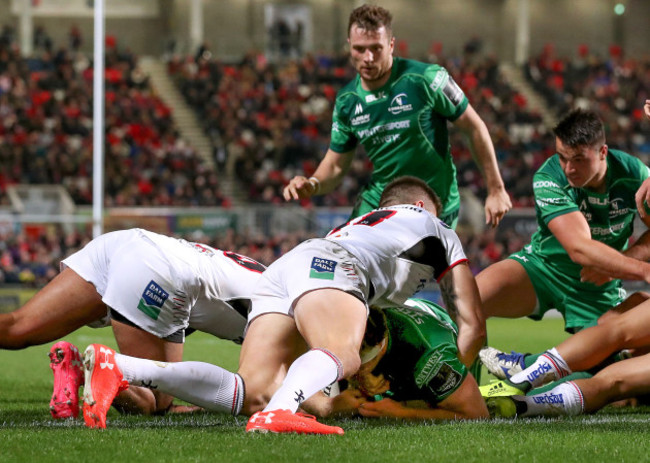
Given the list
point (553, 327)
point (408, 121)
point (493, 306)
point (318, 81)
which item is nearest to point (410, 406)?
point (493, 306)

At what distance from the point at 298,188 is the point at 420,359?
2074mm

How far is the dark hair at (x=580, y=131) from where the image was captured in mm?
6371

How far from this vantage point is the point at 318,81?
31.3m

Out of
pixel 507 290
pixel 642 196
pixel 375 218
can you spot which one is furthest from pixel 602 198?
pixel 375 218

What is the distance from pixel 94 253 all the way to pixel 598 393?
285 centimetres

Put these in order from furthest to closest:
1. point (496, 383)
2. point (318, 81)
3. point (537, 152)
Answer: point (318, 81) → point (537, 152) → point (496, 383)

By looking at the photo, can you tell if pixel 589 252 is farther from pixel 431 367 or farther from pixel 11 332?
pixel 11 332

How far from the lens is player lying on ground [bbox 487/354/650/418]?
5.49m

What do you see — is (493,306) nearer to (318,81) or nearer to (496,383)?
(496,383)

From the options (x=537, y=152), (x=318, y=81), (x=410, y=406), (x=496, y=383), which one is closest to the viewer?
(x=410, y=406)

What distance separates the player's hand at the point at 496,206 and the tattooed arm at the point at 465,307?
1.78m

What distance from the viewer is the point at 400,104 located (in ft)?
23.6

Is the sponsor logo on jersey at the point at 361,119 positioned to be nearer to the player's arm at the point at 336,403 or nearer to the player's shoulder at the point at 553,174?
the player's shoulder at the point at 553,174

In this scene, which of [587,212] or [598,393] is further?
[587,212]
